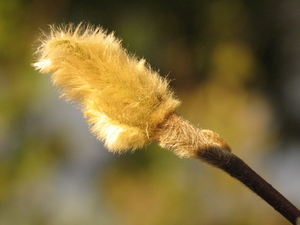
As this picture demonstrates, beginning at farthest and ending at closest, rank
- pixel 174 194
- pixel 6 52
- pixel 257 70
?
pixel 6 52
pixel 257 70
pixel 174 194

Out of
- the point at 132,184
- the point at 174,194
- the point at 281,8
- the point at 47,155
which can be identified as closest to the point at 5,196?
→ the point at 47,155

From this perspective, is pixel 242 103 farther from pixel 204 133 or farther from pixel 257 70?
pixel 204 133

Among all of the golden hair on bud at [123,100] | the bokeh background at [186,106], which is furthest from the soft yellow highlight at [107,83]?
the bokeh background at [186,106]

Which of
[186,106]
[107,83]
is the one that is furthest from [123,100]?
[186,106]

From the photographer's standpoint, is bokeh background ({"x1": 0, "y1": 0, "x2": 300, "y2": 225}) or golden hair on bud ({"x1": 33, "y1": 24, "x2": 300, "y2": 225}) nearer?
golden hair on bud ({"x1": 33, "y1": 24, "x2": 300, "y2": 225})

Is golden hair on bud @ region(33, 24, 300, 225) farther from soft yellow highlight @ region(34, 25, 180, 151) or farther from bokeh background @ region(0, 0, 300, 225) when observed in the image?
bokeh background @ region(0, 0, 300, 225)

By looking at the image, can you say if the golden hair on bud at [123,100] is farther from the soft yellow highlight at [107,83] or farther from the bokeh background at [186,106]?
the bokeh background at [186,106]

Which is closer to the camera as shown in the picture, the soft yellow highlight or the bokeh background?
the soft yellow highlight

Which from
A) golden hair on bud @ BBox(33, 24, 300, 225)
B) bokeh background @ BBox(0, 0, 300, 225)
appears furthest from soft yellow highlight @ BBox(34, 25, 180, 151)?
bokeh background @ BBox(0, 0, 300, 225)
